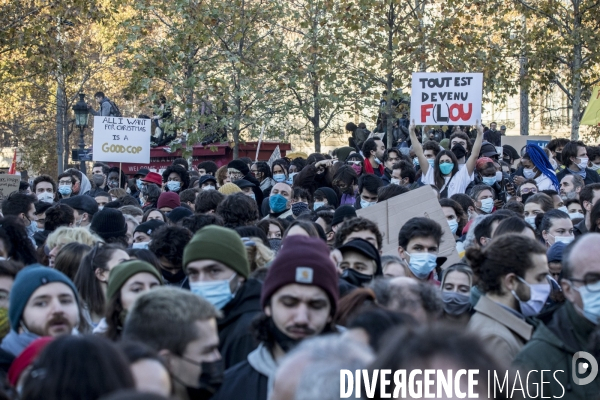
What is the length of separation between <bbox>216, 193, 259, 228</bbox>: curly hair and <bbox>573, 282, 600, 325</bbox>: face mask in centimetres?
417

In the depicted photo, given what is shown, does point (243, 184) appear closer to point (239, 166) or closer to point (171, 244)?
point (239, 166)

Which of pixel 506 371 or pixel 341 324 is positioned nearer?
pixel 506 371

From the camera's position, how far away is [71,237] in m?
7.49

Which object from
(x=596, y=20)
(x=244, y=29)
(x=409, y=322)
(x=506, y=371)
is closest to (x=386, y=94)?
(x=244, y=29)

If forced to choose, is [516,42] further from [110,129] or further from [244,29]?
[110,129]

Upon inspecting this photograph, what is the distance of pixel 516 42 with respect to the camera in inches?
846

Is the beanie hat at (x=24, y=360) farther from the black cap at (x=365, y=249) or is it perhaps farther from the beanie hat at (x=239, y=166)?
the beanie hat at (x=239, y=166)

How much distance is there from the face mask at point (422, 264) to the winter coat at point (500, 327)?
1.94m

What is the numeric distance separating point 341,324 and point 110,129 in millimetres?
11825

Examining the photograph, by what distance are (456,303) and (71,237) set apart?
317 centimetres

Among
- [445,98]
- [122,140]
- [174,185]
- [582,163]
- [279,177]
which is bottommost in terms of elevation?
[174,185]

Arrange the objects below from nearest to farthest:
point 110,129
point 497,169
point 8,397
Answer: point 8,397 < point 497,169 < point 110,129

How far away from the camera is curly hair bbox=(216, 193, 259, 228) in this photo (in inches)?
334

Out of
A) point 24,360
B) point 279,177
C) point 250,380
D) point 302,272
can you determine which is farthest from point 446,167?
point 24,360
